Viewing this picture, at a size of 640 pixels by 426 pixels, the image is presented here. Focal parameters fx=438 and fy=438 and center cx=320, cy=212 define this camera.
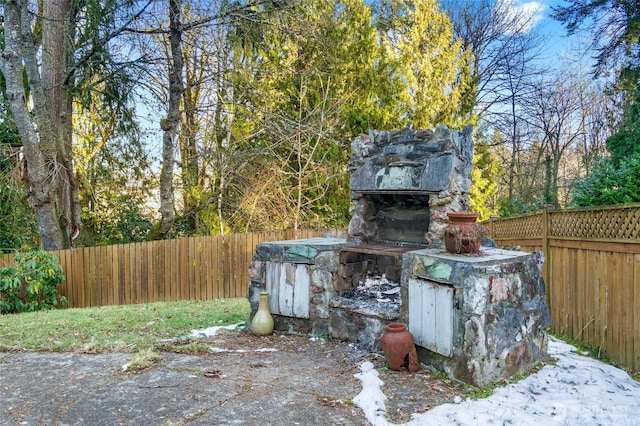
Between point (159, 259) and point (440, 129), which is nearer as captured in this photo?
point (440, 129)

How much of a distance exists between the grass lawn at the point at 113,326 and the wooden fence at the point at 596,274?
147 inches

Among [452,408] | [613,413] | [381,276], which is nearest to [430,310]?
[452,408]

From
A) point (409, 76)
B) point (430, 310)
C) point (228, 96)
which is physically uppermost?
point (409, 76)

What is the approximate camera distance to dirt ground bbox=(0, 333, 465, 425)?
2.76 meters

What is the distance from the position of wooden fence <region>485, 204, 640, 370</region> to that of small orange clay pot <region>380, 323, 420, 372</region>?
1.86m

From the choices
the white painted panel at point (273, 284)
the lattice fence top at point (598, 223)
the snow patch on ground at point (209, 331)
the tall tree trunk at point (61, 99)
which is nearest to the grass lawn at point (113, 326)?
the snow patch on ground at point (209, 331)

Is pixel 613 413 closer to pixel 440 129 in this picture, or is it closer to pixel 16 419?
pixel 440 129

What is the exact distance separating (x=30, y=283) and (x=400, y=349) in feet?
20.7

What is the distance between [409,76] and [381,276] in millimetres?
6678

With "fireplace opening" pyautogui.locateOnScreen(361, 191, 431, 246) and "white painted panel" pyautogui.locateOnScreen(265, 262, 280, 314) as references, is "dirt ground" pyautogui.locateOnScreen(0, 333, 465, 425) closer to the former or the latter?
"white painted panel" pyautogui.locateOnScreen(265, 262, 280, 314)

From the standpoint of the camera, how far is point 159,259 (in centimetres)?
794

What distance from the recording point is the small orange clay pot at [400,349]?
3.54 meters

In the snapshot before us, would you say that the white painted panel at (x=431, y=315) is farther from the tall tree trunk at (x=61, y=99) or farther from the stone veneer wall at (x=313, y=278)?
the tall tree trunk at (x=61, y=99)

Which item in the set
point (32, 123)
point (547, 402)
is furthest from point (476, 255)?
point (32, 123)
